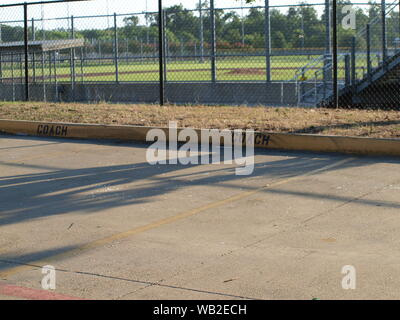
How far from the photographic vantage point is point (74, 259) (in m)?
5.89

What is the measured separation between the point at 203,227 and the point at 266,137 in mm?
4261

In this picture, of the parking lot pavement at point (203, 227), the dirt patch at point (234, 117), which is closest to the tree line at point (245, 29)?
the dirt patch at point (234, 117)

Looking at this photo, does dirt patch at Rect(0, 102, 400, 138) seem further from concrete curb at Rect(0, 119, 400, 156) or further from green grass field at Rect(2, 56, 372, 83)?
green grass field at Rect(2, 56, 372, 83)

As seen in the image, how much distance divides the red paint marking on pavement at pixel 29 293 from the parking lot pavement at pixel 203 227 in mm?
38

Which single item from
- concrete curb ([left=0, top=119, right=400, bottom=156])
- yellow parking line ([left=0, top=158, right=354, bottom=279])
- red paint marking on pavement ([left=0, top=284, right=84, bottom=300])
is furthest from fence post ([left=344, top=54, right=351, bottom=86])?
red paint marking on pavement ([left=0, top=284, right=84, bottom=300])

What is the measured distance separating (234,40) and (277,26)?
5.59 feet

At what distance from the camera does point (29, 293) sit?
5.09m

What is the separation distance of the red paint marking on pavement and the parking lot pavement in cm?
4

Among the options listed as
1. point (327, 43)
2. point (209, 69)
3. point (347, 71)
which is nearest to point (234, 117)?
point (347, 71)

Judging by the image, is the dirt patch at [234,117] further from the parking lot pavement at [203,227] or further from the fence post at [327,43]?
the fence post at [327,43]

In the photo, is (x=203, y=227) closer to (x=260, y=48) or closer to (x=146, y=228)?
(x=146, y=228)

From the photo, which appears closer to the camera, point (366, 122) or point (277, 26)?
point (366, 122)
